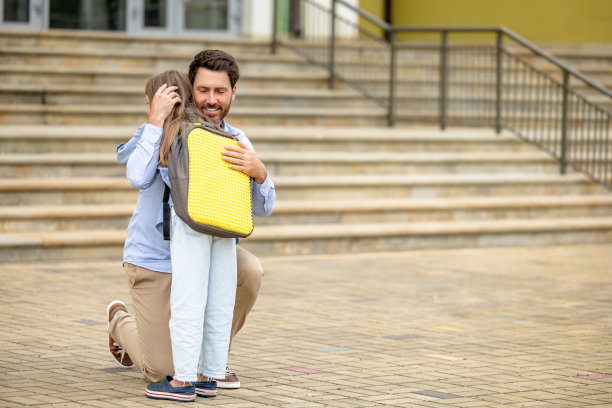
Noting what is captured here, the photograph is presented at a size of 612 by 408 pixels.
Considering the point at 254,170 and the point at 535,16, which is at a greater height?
the point at 535,16

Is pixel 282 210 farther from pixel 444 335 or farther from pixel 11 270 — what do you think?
pixel 444 335

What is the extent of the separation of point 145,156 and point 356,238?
6.12 metres

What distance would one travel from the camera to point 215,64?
16.6 ft

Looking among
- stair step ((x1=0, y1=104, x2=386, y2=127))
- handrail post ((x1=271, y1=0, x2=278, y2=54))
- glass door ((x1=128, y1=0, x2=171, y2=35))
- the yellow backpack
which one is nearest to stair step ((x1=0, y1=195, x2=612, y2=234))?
stair step ((x1=0, y1=104, x2=386, y2=127))

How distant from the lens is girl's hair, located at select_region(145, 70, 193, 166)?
4918mm

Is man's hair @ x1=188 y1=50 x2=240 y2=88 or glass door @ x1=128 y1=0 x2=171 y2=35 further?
glass door @ x1=128 y1=0 x2=171 y2=35

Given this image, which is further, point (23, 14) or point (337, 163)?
point (23, 14)

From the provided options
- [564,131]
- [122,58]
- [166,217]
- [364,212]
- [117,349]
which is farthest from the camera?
[122,58]

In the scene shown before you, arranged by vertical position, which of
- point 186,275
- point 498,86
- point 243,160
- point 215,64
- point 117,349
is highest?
point 498,86

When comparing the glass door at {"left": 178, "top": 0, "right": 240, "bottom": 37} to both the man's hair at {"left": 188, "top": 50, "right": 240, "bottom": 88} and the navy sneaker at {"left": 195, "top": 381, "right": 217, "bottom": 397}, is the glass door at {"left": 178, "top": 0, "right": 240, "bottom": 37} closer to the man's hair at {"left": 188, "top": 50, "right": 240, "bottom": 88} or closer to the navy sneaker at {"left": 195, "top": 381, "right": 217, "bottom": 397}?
the man's hair at {"left": 188, "top": 50, "right": 240, "bottom": 88}

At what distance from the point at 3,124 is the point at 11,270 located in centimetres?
320

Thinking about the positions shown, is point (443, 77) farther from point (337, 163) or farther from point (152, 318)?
point (152, 318)

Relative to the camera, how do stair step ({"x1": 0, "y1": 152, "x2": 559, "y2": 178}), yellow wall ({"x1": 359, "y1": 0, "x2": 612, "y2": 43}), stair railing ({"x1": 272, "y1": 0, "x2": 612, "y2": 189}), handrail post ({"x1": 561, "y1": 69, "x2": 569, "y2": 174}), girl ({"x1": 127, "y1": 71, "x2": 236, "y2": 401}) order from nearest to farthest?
1. girl ({"x1": 127, "y1": 71, "x2": 236, "y2": 401})
2. stair step ({"x1": 0, "y1": 152, "x2": 559, "y2": 178})
3. handrail post ({"x1": 561, "y1": 69, "x2": 569, "y2": 174})
4. stair railing ({"x1": 272, "y1": 0, "x2": 612, "y2": 189})
5. yellow wall ({"x1": 359, "y1": 0, "x2": 612, "y2": 43})

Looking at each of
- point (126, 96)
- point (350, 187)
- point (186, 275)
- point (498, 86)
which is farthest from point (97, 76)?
point (186, 275)
